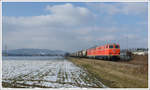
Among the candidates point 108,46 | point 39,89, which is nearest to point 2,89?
point 39,89

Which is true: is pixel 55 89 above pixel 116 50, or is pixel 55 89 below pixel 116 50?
below

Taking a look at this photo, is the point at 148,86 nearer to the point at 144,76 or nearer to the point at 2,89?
the point at 144,76

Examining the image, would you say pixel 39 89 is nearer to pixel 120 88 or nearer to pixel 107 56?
pixel 120 88

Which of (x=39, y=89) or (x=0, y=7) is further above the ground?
(x=0, y=7)

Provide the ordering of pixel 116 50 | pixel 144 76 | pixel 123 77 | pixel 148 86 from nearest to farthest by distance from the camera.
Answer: pixel 148 86 < pixel 144 76 < pixel 123 77 < pixel 116 50

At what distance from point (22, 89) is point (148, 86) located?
32.6 ft

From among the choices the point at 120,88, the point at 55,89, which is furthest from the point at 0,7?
the point at 120,88

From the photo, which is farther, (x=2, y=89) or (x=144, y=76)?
(x=144, y=76)

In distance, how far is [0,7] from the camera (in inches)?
719

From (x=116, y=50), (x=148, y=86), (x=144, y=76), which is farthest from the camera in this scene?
(x=116, y=50)

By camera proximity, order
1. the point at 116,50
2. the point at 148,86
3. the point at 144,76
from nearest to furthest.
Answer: the point at 148,86
the point at 144,76
the point at 116,50

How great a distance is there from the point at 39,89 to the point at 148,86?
857 centimetres

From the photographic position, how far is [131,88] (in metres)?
15.2

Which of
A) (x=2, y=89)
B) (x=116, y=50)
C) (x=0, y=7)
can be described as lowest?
(x=2, y=89)
